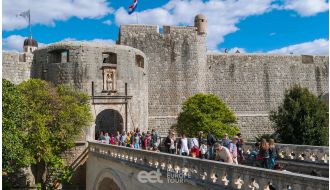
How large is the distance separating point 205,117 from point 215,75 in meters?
7.62

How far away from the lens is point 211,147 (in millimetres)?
13148

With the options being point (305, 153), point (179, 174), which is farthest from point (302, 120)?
point (179, 174)

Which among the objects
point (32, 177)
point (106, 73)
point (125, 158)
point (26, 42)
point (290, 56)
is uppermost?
point (26, 42)

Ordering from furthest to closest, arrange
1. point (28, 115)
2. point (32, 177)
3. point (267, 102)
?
1. point (267, 102)
2. point (32, 177)
3. point (28, 115)

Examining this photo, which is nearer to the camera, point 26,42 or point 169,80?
point 169,80

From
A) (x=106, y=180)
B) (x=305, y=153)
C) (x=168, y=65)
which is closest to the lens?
(x=305, y=153)

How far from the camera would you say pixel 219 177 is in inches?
352

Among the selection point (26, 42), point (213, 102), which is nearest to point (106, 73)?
point (213, 102)

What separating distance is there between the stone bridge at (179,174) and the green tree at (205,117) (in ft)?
29.5

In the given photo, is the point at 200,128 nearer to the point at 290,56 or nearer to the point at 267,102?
the point at 267,102

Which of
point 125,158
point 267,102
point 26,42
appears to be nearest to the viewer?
point 125,158

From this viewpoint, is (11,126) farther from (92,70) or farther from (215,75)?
(215,75)

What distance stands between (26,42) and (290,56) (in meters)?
34.0

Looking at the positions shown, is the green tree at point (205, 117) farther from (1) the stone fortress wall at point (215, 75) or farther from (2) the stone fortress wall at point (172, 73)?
(1) the stone fortress wall at point (215, 75)
